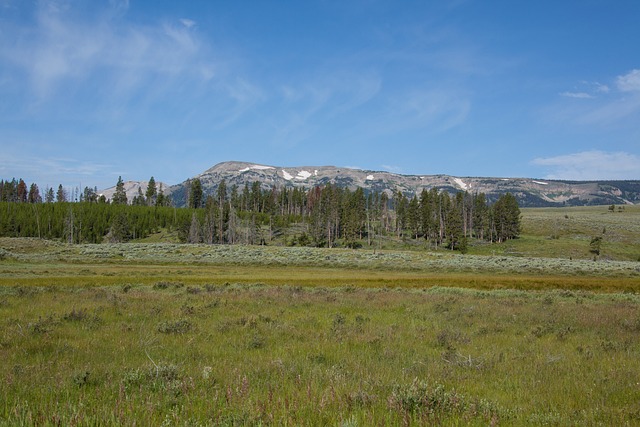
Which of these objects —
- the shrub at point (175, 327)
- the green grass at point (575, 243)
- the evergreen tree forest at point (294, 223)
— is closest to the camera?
the shrub at point (175, 327)

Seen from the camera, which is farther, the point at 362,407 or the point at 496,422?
the point at 362,407

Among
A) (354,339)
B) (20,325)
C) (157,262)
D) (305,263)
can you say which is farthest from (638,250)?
(20,325)

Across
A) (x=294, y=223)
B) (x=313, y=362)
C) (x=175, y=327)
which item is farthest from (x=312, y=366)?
(x=294, y=223)

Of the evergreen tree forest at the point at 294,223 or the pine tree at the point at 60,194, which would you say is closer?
the evergreen tree forest at the point at 294,223

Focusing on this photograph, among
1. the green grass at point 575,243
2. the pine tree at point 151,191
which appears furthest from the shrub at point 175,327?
the pine tree at point 151,191

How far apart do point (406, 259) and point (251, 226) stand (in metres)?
61.9

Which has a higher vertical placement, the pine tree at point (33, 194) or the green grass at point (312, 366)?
the pine tree at point (33, 194)

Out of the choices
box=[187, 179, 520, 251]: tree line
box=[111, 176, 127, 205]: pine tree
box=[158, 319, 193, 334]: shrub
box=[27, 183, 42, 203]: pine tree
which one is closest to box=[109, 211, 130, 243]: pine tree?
box=[187, 179, 520, 251]: tree line

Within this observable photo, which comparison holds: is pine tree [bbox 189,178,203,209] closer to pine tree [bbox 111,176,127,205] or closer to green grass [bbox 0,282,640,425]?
pine tree [bbox 111,176,127,205]

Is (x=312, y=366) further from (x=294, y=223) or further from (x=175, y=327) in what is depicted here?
(x=294, y=223)

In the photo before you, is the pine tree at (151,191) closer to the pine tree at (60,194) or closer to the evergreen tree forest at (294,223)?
Result: the evergreen tree forest at (294,223)

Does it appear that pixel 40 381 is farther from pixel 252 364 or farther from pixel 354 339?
pixel 354 339

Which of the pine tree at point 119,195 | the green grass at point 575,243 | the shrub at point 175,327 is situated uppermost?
the pine tree at point 119,195

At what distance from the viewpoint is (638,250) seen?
105 metres
